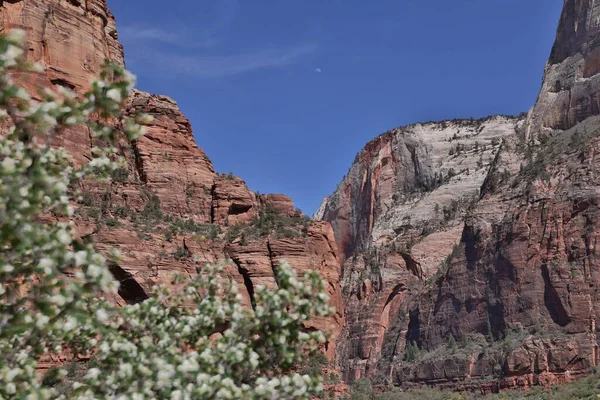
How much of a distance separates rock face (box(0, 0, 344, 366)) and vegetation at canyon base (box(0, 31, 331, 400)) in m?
28.4

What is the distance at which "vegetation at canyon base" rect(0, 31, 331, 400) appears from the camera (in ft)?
22.1

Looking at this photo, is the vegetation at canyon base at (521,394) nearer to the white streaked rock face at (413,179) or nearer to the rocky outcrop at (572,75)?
the rocky outcrop at (572,75)

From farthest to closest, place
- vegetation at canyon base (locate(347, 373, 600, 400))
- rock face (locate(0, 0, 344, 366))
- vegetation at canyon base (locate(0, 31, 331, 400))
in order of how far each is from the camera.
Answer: vegetation at canyon base (locate(347, 373, 600, 400))
rock face (locate(0, 0, 344, 366))
vegetation at canyon base (locate(0, 31, 331, 400))

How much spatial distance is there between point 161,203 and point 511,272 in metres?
41.0

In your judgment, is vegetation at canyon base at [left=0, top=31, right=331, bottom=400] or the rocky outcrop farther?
the rocky outcrop

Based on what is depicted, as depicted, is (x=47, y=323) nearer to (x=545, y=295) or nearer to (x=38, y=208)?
(x=38, y=208)

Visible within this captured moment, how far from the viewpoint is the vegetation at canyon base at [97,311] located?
6723mm

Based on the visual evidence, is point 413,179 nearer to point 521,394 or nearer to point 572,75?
point 572,75

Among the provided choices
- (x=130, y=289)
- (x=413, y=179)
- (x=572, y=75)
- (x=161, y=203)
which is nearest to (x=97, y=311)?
(x=130, y=289)

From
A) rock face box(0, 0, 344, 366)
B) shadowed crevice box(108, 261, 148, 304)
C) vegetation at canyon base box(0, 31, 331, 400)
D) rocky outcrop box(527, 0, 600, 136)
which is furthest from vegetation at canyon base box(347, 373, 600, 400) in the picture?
vegetation at canyon base box(0, 31, 331, 400)

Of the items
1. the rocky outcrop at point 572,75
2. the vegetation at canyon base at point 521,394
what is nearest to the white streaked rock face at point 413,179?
the rocky outcrop at point 572,75

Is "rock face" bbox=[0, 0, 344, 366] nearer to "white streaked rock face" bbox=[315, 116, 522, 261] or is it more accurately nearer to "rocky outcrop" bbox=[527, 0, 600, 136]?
"rocky outcrop" bbox=[527, 0, 600, 136]

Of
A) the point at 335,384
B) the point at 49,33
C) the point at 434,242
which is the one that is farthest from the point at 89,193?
the point at 434,242

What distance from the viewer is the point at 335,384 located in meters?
39.9
